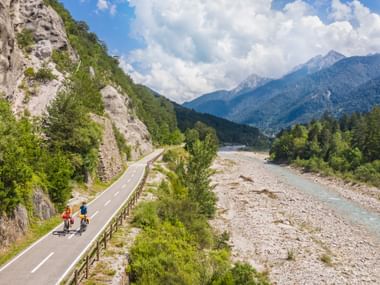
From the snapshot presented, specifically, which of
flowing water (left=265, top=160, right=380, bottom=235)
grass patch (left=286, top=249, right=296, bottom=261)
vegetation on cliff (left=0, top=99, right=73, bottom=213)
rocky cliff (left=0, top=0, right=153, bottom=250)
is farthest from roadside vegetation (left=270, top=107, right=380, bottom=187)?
vegetation on cliff (left=0, top=99, right=73, bottom=213)

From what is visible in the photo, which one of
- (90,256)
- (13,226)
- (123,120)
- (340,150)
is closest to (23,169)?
(13,226)

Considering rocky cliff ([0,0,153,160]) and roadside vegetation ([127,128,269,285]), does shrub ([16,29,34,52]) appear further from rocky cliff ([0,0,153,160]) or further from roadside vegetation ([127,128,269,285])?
roadside vegetation ([127,128,269,285])

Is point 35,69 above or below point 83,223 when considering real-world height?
above

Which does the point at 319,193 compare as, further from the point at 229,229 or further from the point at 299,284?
the point at 299,284

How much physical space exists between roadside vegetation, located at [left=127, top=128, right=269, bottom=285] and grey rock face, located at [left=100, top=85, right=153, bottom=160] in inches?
1623

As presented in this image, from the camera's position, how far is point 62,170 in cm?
2848

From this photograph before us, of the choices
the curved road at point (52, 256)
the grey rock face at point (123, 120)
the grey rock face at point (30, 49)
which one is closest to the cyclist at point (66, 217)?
the curved road at point (52, 256)

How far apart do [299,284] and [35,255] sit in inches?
712

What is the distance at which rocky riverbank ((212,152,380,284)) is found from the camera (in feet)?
88.9

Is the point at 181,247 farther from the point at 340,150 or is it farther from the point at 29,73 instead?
the point at 340,150

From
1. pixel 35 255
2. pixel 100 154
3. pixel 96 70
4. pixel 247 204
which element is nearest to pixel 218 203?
pixel 247 204

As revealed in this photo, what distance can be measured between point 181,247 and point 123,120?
2549 inches

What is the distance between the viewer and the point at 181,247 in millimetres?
22734

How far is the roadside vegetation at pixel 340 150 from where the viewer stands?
2990 inches
